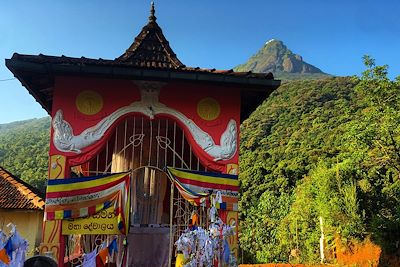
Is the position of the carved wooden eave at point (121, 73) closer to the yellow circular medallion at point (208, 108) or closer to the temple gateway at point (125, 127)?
the temple gateway at point (125, 127)

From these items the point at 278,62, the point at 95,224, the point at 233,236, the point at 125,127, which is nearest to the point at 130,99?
the point at 125,127

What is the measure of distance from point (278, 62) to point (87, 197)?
Answer: 10649 centimetres

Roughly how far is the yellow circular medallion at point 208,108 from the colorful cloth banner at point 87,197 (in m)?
1.71

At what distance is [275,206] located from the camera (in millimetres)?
26094

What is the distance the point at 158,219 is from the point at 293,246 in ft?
44.6

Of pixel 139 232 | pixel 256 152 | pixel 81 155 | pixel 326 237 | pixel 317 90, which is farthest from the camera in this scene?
pixel 317 90

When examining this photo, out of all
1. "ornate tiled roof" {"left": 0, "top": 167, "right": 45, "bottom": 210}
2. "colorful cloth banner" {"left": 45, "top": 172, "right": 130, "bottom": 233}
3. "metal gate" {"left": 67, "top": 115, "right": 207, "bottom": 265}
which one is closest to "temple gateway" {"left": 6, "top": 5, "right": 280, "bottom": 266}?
"colorful cloth banner" {"left": 45, "top": 172, "right": 130, "bottom": 233}

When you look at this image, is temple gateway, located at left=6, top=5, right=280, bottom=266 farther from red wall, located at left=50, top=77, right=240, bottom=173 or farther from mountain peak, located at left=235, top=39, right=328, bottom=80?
mountain peak, located at left=235, top=39, right=328, bottom=80

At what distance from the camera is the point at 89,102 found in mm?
7227

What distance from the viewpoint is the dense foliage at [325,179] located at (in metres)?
16.0

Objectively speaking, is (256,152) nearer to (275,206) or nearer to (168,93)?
(275,206)

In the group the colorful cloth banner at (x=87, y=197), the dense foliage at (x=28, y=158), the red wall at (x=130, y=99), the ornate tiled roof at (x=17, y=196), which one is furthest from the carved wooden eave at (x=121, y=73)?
the dense foliage at (x=28, y=158)

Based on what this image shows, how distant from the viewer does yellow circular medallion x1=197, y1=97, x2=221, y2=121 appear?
750cm

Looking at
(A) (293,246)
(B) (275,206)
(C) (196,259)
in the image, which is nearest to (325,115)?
(B) (275,206)
